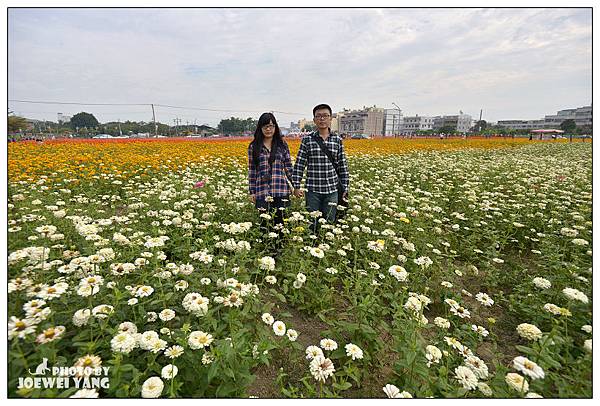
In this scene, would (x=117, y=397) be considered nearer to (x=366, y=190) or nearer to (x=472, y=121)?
(x=366, y=190)

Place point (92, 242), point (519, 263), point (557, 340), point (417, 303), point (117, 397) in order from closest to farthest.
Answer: point (117, 397) → point (557, 340) → point (417, 303) → point (92, 242) → point (519, 263)

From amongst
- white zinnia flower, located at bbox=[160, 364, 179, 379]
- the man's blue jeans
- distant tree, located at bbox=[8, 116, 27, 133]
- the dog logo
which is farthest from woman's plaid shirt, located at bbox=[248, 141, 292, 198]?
the dog logo

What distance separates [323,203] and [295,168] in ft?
1.74

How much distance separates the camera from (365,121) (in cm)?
7475

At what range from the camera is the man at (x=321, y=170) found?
3287 mm

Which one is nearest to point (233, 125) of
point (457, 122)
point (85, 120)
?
point (85, 120)

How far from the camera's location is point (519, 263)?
331 centimetres

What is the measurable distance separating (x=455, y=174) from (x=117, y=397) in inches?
288

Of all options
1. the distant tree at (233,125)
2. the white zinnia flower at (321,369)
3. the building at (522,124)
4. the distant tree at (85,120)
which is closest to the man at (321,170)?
the white zinnia flower at (321,369)

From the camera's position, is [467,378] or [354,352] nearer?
[467,378]

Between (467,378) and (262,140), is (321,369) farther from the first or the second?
(262,140)

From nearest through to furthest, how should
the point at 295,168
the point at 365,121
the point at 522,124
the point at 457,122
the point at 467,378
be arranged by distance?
the point at 467,378
the point at 295,168
the point at 365,121
the point at 522,124
the point at 457,122

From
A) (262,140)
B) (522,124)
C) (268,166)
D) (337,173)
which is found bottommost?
(337,173)

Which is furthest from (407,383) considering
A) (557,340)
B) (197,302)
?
(197,302)
